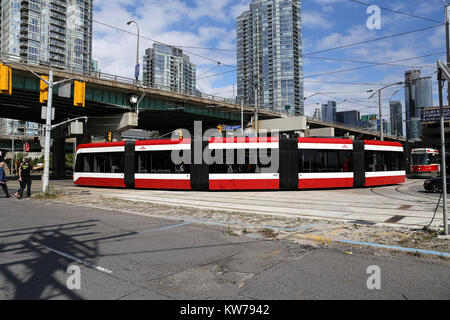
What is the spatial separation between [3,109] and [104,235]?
1395 inches

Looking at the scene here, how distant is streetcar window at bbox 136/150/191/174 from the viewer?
56.7ft

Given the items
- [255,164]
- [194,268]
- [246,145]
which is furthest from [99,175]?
[194,268]

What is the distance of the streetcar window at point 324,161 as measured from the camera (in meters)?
16.8

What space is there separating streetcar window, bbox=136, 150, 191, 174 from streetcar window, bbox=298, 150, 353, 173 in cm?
667

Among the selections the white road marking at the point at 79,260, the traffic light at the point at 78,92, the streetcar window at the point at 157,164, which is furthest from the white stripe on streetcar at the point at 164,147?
the white road marking at the point at 79,260

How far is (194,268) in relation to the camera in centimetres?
444

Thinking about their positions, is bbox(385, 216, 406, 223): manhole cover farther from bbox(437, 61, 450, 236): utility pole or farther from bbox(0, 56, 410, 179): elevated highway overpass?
bbox(0, 56, 410, 179): elevated highway overpass

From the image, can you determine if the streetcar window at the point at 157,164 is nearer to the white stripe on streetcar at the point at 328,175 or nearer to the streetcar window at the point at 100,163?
the streetcar window at the point at 100,163

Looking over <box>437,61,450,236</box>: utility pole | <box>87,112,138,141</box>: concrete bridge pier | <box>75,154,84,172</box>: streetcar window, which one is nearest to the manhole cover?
<box>437,61,450,236</box>: utility pole

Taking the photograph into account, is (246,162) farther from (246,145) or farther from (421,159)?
(421,159)

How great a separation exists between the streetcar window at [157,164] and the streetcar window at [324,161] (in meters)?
6.67

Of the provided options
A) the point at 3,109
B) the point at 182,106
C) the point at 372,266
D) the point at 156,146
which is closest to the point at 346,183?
the point at 156,146

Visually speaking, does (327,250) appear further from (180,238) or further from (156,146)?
(156,146)
